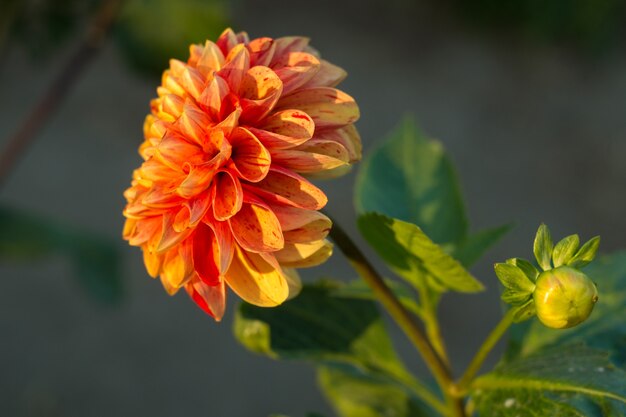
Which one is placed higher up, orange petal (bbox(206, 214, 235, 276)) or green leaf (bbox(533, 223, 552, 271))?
green leaf (bbox(533, 223, 552, 271))

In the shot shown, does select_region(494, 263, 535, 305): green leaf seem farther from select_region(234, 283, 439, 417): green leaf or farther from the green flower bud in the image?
select_region(234, 283, 439, 417): green leaf

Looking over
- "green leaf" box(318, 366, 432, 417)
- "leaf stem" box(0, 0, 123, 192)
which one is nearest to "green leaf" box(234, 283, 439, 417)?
"green leaf" box(318, 366, 432, 417)

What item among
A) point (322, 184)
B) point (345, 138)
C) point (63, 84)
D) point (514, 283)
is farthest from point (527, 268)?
point (322, 184)

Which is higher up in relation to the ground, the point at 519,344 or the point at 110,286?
the point at 519,344

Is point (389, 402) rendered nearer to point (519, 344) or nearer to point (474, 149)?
point (519, 344)

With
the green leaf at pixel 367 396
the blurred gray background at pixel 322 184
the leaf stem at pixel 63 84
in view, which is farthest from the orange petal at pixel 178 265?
the blurred gray background at pixel 322 184

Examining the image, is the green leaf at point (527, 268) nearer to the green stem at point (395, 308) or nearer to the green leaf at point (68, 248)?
the green stem at point (395, 308)

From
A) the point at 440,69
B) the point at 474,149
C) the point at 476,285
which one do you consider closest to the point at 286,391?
the point at 474,149
